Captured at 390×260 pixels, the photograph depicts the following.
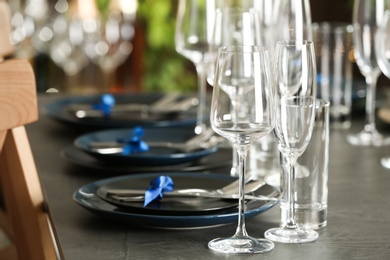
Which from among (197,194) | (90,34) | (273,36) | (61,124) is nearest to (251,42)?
(273,36)

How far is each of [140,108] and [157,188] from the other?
0.84m

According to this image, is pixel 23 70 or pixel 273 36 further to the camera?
pixel 273 36

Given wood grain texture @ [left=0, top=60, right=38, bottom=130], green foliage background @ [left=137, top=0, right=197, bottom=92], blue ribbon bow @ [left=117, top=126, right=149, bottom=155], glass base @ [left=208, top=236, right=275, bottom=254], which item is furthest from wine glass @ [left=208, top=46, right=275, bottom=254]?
green foliage background @ [left=137, top=0, right=197, bottom=92]

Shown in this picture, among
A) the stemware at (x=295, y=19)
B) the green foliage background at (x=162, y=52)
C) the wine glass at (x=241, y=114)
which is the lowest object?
the green foliage background at (x=162, y=52)

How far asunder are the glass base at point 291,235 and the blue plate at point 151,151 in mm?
388

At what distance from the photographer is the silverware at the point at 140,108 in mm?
1974

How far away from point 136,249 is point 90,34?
10.1 ft

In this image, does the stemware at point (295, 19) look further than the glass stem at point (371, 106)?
No

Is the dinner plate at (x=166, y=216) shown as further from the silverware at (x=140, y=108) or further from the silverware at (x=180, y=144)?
the silverware at (x=140, y=108)

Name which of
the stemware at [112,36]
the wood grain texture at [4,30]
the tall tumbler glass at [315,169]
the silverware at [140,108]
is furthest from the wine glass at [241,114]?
the stemware at [112,36]

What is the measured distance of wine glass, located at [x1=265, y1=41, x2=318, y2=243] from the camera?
1121 millimetres

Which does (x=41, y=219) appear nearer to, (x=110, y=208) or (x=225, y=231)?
(x=110, y=208)

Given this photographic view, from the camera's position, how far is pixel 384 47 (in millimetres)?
1642

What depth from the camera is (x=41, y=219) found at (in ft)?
4.54
